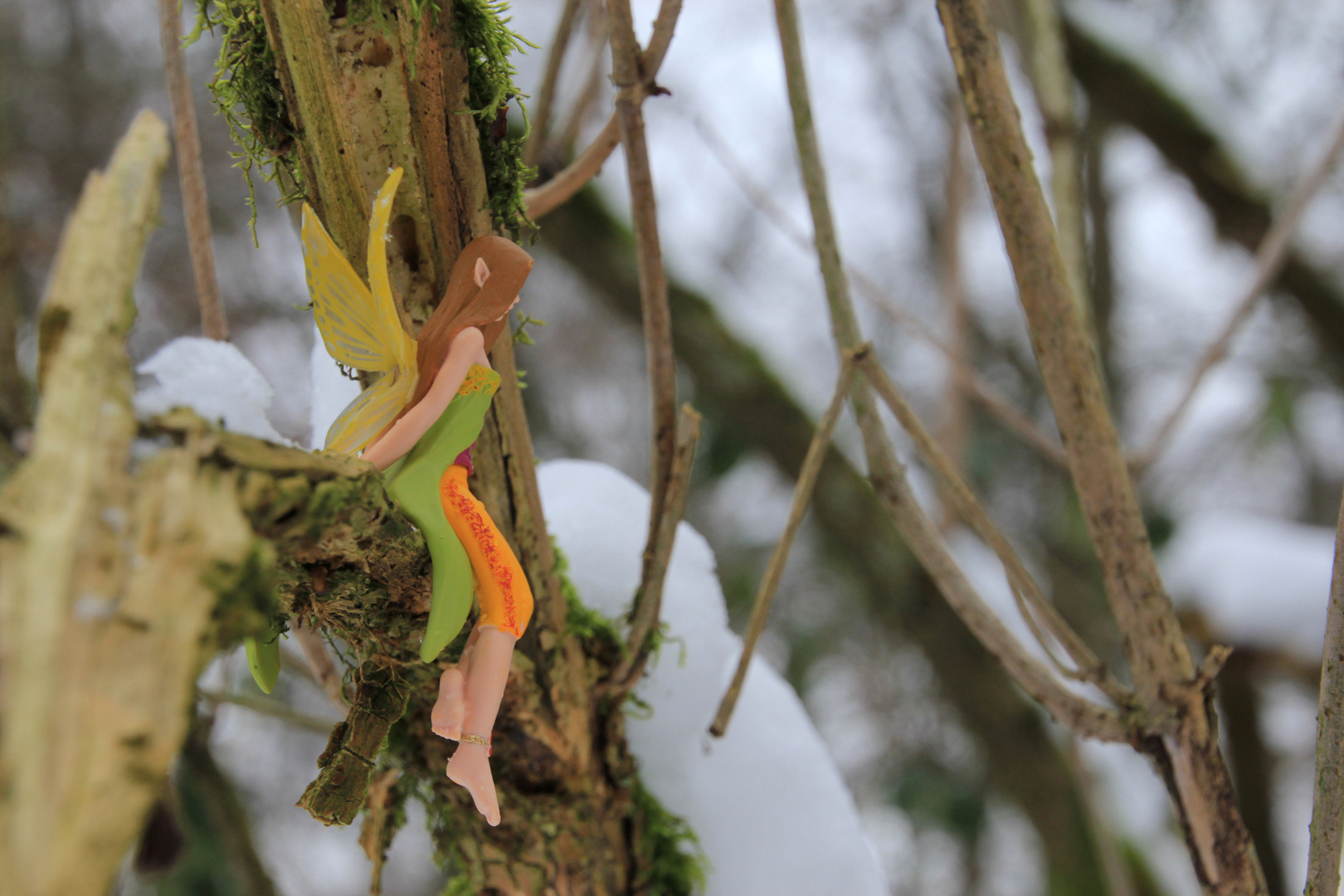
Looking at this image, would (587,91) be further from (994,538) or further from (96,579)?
(96,579)

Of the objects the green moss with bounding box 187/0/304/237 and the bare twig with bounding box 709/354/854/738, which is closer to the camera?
the green moss with bounding box 187/0/304/237

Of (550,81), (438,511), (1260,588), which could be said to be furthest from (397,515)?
(1260,588)

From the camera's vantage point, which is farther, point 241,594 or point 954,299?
point 954,299

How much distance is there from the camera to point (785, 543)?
2.38 ft

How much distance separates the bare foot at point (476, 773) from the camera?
1.68 feet

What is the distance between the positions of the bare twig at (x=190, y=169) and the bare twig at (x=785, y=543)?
1.55 ft

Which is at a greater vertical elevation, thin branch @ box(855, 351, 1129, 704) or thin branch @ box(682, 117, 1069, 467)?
thin branch @ box(682, 117, 1069, 467)

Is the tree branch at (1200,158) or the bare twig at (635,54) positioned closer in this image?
the bare twig at (635,54)

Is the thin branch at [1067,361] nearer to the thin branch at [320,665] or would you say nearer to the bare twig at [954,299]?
the thin branch at [320,665]

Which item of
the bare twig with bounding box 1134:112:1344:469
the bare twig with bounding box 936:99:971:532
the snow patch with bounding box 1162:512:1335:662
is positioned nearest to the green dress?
the bare twig with bounding box 1134:112:1344:469

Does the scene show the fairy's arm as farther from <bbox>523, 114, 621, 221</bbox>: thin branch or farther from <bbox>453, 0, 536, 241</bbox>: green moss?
<bbox>523, 114, 621, 221</bbox>: thin branch

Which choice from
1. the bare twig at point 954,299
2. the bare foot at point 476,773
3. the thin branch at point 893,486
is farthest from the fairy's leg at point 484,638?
the bare twig at point 954,299

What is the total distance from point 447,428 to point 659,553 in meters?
0.23

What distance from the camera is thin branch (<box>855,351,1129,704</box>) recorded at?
73cm
